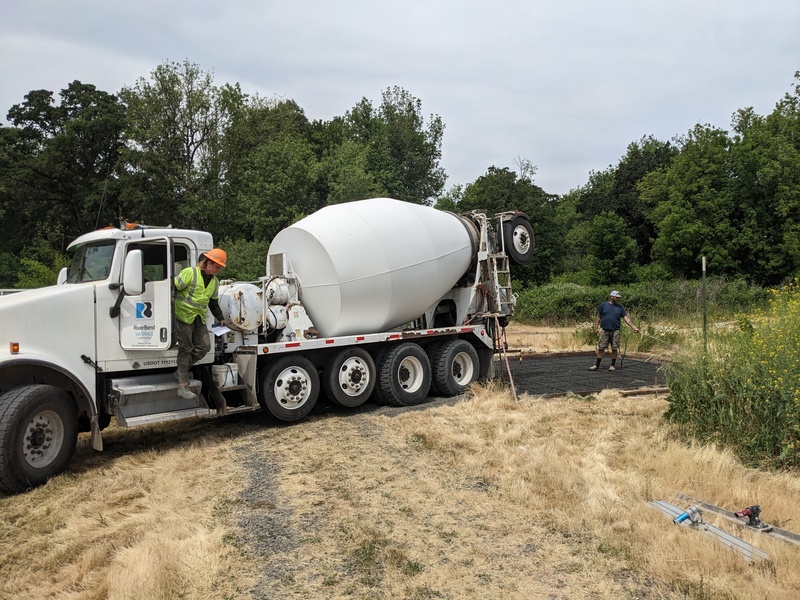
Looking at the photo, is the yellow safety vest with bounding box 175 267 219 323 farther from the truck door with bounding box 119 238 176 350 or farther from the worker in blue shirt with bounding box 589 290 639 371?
the worker in blue shirt with bounding box 589 290 639 371

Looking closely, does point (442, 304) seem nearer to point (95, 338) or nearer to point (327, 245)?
point (327, 245)

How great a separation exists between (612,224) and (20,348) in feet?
119

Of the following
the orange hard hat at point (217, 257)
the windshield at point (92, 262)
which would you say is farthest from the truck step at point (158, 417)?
the orange hard hat at point (217, 257)

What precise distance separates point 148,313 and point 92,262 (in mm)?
932

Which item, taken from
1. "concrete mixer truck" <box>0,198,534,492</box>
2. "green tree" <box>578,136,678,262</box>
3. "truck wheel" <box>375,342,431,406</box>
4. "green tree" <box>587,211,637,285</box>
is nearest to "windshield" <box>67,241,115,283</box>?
"concrete mixer truck" <box>0,198,534,492</box>

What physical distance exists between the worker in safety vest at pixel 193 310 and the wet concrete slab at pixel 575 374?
5.60 m

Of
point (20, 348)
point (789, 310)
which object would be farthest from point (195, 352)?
point (789, 310)

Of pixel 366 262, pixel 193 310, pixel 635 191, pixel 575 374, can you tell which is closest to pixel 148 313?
pixel 193 310

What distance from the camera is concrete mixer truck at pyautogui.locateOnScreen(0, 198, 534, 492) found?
7035 millimetres

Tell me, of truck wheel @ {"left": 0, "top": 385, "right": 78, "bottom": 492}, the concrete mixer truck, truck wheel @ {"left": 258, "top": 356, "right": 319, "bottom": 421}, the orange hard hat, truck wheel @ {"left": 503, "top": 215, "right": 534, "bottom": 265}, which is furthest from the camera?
truck wheel @ {"left": 503, "top": 215, "right": 534, "bottom": 265}

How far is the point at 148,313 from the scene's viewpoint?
25.7 ft

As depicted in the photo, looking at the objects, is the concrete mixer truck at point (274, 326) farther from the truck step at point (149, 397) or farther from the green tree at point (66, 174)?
the green tree at point (66, 174)

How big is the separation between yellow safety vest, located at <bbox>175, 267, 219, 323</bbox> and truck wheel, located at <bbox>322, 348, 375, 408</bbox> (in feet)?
7.77

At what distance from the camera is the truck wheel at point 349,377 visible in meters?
9.72
